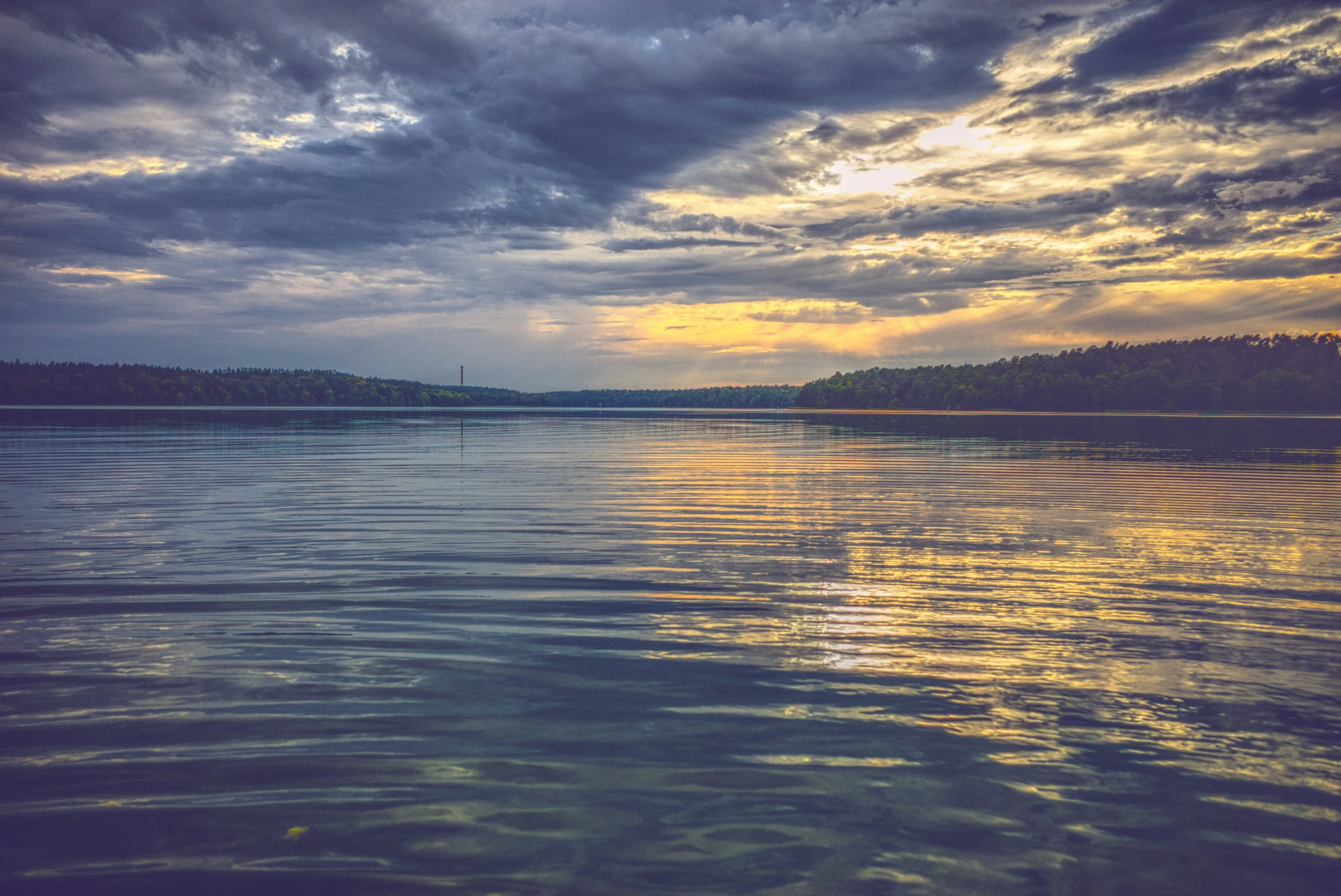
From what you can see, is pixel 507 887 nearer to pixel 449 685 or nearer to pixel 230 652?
pixel 449 685

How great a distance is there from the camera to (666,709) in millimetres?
7430

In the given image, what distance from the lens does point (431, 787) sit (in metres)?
5.91

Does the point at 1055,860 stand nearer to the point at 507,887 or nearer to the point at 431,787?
the point at 507,887

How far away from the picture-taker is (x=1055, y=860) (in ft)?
16.8

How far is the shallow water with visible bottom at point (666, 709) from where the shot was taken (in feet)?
16.9

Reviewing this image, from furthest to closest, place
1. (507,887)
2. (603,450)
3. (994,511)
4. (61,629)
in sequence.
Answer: (603,450)
(994,511)
(61,629)
(507,887)

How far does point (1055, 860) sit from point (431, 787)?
438 centimetres

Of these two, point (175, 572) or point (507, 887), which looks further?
point (175, 572)

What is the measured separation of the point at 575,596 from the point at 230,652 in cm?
458

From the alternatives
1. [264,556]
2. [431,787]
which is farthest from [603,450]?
[431,787]

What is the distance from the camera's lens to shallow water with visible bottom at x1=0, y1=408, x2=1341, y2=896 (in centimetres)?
514

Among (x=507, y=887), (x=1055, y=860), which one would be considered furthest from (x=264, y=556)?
(x=1055, y=860)

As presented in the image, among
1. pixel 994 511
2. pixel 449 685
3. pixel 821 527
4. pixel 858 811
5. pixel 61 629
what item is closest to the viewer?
pixel 858 811

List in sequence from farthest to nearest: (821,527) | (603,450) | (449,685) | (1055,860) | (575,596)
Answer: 1. (603,450)
2. (821,527)
3. (575,596)
4. (449,685)
5. (1055,860)
